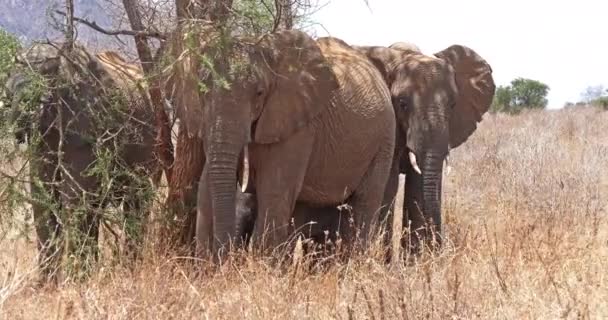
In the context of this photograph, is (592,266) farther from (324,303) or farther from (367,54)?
(367,54)

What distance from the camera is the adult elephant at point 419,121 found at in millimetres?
7898

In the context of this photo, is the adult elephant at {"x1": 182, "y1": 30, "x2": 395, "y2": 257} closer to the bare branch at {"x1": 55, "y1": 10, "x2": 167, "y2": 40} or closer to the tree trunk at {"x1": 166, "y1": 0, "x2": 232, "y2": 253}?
the tree trunk at {"x1": 166, "y1": 0, "x2": 232, "y2": 253}

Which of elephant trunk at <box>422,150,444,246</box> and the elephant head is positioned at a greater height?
the elephant head

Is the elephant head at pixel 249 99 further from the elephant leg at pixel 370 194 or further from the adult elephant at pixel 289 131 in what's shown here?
the elephant leg at pixel 370 194

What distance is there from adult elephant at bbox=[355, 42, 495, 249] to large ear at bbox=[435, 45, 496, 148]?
0.68ft

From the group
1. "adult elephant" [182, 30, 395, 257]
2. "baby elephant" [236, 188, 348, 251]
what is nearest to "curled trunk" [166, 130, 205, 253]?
"baby elephant" [236, 188, 348, 251]

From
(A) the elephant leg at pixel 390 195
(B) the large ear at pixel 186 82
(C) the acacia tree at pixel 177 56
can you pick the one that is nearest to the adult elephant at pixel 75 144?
(C) the acacia tree at pixel 177 56

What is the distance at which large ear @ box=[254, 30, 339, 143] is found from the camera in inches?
250

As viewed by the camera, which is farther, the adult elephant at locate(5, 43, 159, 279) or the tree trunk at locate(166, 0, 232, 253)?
the tree trunk at locate(166, 0, 232, 253)

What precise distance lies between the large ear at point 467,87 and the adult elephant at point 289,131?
153 cm

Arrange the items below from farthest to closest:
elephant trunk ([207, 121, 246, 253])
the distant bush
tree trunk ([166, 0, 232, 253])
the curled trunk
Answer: the curled trunk < tree trunk ([166, 0, 232, 253]) < the distant bush < elephant trunk ([207, 121, 246, 253])

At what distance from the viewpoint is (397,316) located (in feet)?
15.0

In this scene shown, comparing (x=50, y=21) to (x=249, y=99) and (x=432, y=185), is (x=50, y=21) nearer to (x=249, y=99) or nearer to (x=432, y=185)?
(x=249, y=99)

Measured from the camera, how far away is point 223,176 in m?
6.00
